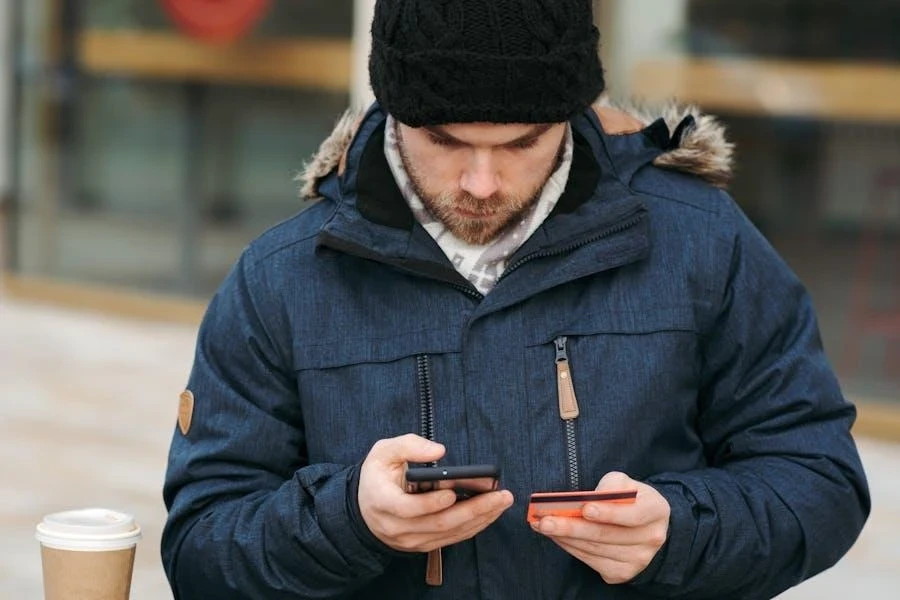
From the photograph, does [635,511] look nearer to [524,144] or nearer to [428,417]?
[428,417]

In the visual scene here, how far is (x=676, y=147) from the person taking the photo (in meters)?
2.70

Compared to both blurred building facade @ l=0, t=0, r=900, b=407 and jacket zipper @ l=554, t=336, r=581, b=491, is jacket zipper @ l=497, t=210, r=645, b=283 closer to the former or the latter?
jacket zipper @ l=554, t=336, r=581, b=491

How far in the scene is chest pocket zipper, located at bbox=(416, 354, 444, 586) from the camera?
97.5 inches

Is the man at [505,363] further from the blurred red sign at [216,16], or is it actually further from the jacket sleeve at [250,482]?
the blurred red sign at [216,16]

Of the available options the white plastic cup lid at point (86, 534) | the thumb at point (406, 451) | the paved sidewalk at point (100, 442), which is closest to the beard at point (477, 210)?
the thumb at point (406, 451)

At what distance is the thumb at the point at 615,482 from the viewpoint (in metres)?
2.27

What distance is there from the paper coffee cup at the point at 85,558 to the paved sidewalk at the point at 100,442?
6.96 feet

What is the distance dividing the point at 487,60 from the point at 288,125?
6.34m

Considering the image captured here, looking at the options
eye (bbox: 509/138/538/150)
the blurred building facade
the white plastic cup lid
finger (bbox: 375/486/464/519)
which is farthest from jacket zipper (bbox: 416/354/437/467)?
the blurred building facade

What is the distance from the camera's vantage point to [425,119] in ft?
8.06

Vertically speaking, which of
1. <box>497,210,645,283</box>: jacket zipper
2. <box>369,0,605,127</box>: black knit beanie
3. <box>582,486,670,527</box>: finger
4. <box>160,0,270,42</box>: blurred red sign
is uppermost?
<box>160,0,270,42</box>: blurred red sign

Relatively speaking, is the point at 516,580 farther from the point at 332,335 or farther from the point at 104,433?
the point at 104,433

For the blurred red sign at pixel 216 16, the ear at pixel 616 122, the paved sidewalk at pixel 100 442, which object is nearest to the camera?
the ear at pixel 616 122

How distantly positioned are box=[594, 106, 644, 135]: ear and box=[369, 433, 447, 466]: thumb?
716 mm
